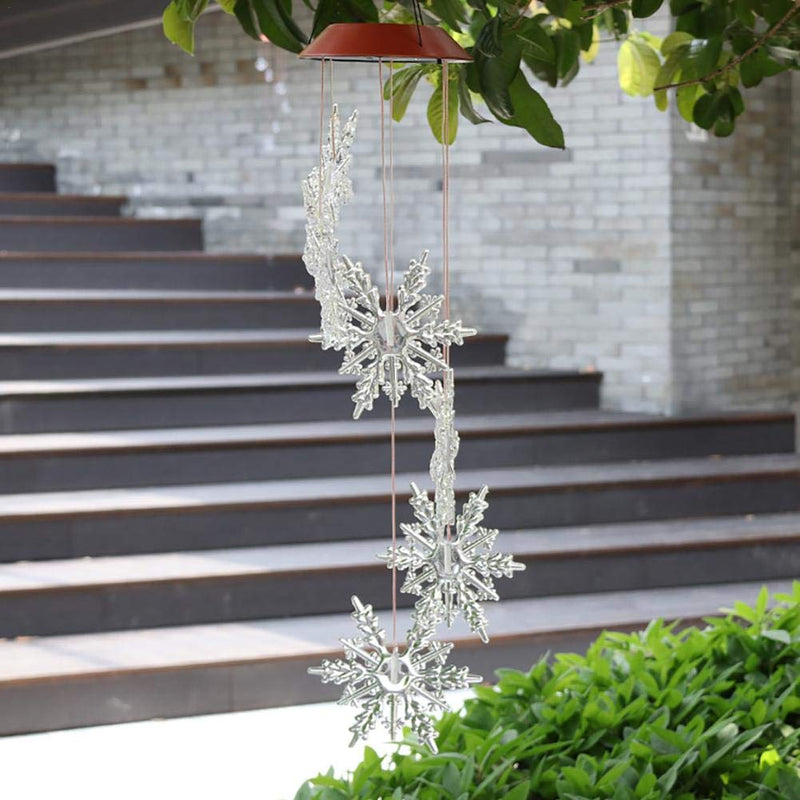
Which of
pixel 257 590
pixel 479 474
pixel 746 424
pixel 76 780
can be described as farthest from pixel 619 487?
pixel 76 780

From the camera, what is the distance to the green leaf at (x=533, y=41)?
4.44 ft

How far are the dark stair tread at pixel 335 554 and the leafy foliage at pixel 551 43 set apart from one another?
204 cm

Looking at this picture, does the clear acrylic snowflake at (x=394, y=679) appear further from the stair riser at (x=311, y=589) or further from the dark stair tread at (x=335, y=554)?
the stair riser at (x=311, y=589)

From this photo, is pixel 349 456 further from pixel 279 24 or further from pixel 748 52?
pixel 279 24

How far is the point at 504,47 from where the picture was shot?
4.30 ft

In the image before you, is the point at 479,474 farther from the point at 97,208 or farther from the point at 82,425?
the point at 97,208

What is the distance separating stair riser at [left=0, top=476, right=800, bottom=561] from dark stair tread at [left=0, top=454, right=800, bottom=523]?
0.02m

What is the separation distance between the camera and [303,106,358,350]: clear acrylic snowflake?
4.52 feet

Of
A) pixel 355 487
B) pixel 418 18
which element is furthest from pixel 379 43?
pixel 355 487

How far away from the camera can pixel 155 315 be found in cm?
568

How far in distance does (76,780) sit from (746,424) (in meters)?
3.38

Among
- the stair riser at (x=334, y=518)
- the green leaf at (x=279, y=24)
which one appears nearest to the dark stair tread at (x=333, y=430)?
the stair riser at (x=334, y=518)

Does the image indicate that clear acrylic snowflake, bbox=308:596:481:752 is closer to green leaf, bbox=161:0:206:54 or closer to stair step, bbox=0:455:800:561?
green leaf, bbox=161:0:206:54

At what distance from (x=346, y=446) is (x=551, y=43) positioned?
11.4 feet
